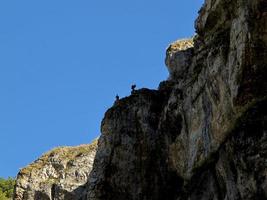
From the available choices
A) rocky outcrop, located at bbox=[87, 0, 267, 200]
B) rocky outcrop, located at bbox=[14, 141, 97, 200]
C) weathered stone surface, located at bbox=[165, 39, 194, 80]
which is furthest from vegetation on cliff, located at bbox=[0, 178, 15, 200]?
rocky outcrop, located at bbox=[87, 0, 267, 200]

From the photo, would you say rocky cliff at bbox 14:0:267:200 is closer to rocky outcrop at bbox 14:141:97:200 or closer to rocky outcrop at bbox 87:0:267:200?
rocky outcrop at bbox 87:0:267:200

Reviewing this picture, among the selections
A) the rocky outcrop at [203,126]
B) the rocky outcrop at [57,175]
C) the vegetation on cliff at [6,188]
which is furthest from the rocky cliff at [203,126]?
the vegetation on cliff at [6,188]

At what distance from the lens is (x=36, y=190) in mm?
83250

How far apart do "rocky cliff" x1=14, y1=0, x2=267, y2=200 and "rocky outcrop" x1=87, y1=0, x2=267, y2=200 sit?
0.06 m

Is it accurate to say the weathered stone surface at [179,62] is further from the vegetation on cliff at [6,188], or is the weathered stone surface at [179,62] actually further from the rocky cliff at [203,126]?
the vegetation on cliff at [6,188]

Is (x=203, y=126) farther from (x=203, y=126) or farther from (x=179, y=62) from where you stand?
(x=179, y=62)

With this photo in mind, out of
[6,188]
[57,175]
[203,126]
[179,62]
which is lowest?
[203,126]

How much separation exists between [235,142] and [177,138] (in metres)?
11.0

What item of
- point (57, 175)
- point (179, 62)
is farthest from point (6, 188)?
point (179, 62)

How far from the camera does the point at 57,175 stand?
86.1 m

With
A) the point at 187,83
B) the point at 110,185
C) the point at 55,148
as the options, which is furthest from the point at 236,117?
the point at 55,148

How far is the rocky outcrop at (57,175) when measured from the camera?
8256 centimetres

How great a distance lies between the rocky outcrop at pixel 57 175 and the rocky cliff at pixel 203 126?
27903 millimetres

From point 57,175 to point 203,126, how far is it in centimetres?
4720
